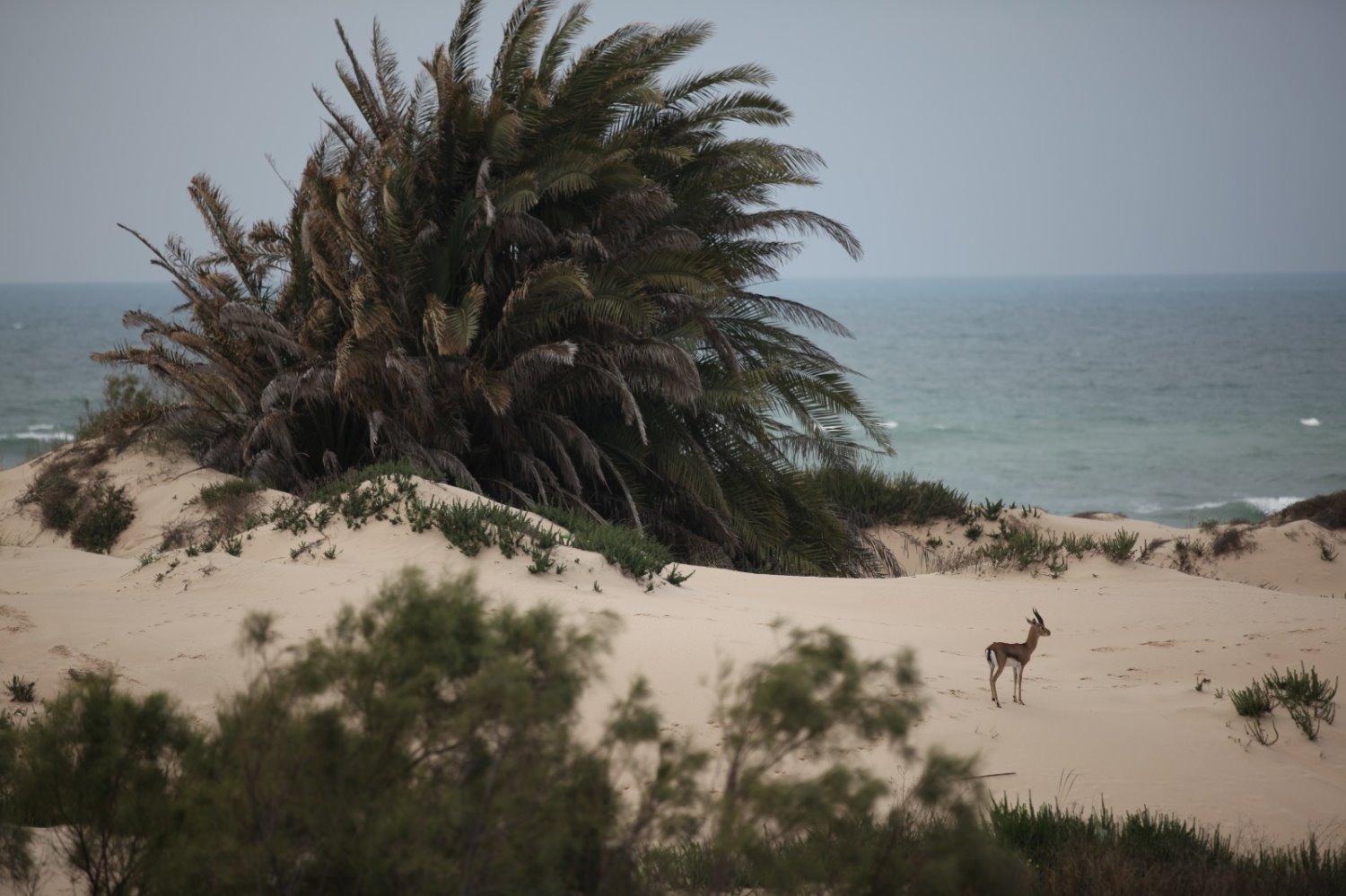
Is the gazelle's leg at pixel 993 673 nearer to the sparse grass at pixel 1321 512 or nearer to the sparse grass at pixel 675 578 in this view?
the sparse grass at pixel 675 578

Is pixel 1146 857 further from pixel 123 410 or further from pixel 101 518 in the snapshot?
pixel 123 410

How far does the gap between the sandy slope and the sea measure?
10.5m

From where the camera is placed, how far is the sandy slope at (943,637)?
18.9 ft

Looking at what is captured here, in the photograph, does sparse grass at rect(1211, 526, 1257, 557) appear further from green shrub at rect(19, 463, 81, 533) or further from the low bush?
green shrub at rect(19, 463, 81, 533)

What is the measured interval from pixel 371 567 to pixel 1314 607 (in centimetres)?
756

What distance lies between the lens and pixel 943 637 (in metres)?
8.35

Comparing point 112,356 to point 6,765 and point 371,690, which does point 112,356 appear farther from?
point 371,690

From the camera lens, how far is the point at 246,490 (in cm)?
1135

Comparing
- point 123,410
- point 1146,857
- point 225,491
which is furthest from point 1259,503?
point 1146,857

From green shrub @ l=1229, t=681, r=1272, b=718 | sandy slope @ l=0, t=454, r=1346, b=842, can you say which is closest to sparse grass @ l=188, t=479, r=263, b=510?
sandy slope @ l=0, t=454, r=1346, b=842

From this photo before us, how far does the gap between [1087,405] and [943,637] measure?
40.2 metres

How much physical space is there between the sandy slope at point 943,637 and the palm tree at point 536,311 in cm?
217

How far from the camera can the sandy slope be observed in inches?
227

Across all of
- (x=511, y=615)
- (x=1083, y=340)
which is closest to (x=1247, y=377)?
(x=1083, y=340)
